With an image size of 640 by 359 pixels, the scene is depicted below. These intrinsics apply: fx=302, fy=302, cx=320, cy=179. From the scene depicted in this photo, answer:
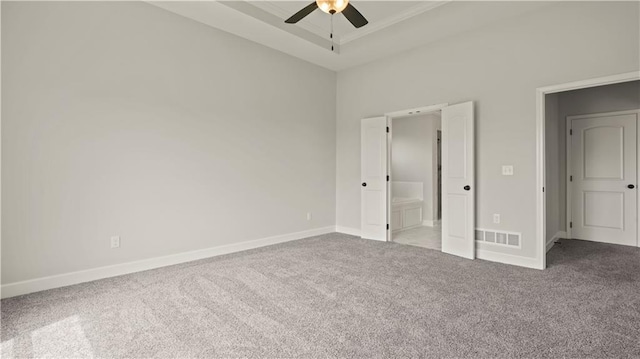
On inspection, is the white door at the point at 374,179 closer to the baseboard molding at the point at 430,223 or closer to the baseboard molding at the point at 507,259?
the baseboard molding at the point at 507,259

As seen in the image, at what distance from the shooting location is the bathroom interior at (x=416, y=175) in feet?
19.8

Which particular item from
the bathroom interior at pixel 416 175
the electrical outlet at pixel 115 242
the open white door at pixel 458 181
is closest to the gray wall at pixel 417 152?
the bathroom interior at pixel 416 175

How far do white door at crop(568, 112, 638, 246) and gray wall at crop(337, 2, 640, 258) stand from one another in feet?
7.60

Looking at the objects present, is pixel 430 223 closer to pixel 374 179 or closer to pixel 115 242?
pixel 374 179

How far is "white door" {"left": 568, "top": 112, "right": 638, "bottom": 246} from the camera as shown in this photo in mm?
4664

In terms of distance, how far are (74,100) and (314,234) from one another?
12.5 ft

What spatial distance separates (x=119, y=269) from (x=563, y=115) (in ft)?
23.0

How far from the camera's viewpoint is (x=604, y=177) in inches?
192

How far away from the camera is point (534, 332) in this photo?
214 cm

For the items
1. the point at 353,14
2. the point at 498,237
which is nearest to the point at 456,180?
the point at 498,237

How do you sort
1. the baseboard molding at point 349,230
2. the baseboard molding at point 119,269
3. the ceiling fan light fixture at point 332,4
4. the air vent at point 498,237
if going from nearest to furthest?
the ceiling fan light fixture at point 332,4 → the baseboard molding at point 119,269 → the air vent at point 498,237 → the baseboard molding at point 349,230

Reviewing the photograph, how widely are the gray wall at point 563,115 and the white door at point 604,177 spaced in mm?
113

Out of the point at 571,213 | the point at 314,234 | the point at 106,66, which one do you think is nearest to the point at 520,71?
the point at 571,213

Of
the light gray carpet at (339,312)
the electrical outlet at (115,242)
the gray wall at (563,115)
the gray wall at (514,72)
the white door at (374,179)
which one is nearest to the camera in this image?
the light gray carpet at (339,312)
